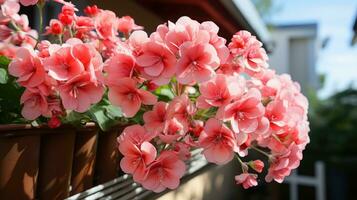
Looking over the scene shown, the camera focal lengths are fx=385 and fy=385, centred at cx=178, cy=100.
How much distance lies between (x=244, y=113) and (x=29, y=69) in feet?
1.51

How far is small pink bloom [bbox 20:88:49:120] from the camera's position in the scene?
2.57 feet

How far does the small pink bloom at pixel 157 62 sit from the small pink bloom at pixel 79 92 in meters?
0.11

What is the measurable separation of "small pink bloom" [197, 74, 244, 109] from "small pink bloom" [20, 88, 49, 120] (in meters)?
0.34

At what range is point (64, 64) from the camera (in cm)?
75

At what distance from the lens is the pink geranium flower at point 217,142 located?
2.78 feet

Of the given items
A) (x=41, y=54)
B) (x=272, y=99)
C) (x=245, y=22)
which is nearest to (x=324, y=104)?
(x=245, y=22)

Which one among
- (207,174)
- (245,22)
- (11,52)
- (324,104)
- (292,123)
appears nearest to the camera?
(292,123)

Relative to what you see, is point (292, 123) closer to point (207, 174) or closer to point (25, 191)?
point (25, 191)

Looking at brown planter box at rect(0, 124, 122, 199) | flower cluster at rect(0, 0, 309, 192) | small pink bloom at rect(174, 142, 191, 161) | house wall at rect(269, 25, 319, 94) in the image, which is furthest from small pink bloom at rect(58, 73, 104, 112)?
house wall at rect(269, 25, 319, 94)

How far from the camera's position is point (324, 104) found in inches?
279

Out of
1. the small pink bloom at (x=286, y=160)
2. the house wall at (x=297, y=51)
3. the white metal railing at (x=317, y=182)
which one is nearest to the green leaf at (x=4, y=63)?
the small pink bloom at (x=286, y=160)

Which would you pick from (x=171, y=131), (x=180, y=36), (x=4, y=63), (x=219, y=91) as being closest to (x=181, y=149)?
(x=171, y=131)

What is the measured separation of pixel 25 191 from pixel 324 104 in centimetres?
697

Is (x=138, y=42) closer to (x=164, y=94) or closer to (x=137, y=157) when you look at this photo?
(x=137, y=157)
